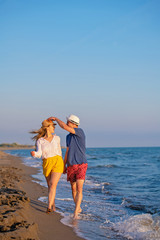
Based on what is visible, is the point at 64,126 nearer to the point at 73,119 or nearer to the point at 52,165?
the point at 73,119

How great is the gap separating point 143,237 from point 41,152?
2.30 m

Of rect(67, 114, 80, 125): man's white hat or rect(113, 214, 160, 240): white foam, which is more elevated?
rect(67, 114, 80, 125): man's white hat

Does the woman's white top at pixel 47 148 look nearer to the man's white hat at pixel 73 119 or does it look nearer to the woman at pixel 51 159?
the woman at pixel 51 159

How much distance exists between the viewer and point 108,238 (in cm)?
404

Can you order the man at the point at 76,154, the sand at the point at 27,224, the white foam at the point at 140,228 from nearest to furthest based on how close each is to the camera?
the sand at the point at 27,224 → the white foam at the point at 140,228 → the man at the point at 76,154

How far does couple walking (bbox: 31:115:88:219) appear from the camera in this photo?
5.08 metres

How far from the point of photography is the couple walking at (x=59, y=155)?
5082 millimetres

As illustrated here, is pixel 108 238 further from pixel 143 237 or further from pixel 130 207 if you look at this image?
pixel 130 207

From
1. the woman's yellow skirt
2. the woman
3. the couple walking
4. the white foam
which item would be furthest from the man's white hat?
the white foam

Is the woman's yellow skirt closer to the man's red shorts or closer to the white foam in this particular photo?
the man's red shorts

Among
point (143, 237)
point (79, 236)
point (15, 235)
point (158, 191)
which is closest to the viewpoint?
point (15, 235)

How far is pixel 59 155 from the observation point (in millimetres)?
5207

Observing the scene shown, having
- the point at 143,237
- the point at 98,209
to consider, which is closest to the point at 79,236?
the point at 143,237

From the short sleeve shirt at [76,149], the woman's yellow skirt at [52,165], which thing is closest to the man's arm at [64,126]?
the short sleeve shirt at [76,149]
